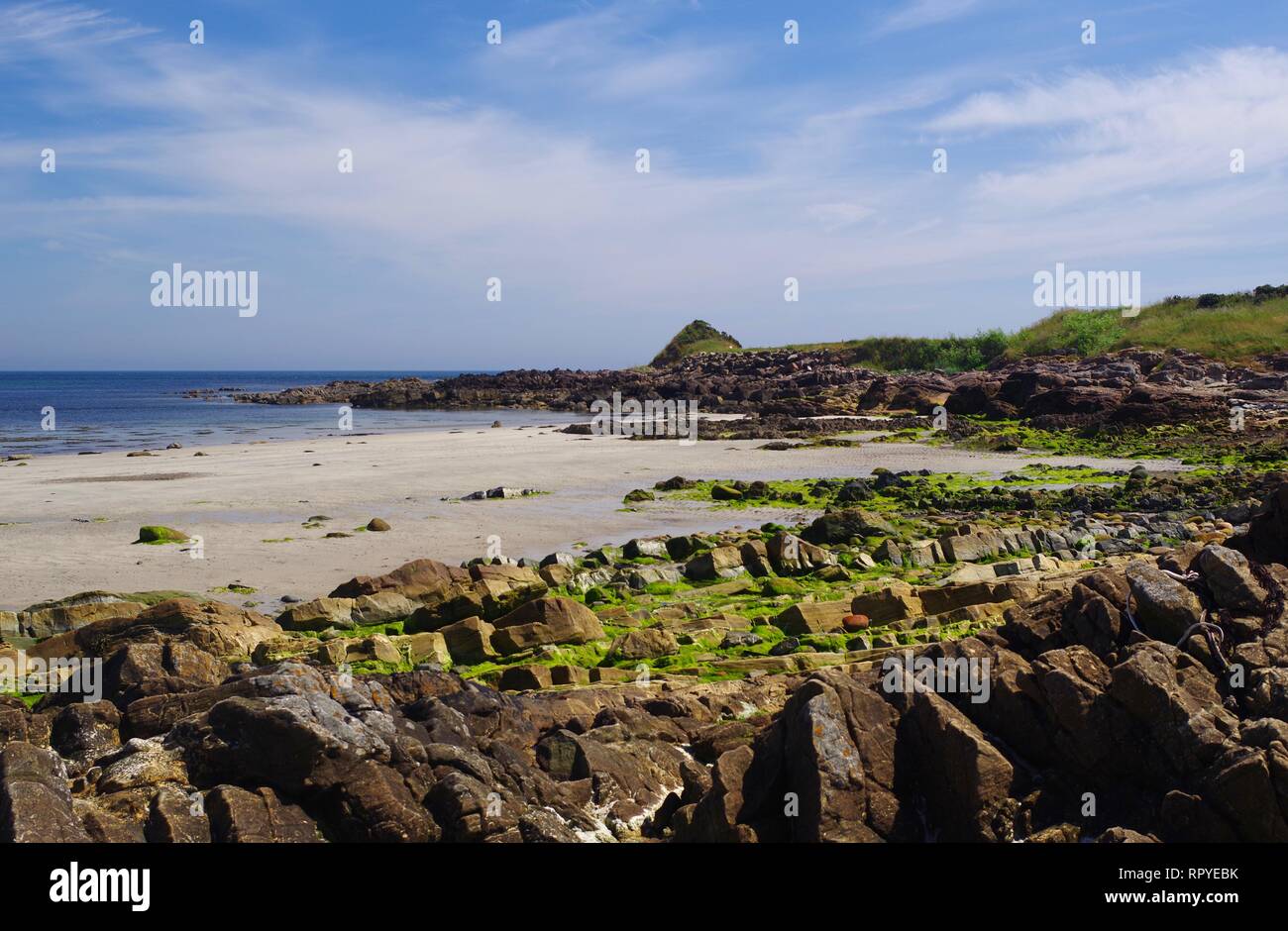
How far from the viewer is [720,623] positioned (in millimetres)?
14477

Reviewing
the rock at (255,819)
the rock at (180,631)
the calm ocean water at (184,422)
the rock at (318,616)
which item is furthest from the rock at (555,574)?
the calm ocean water at (184,422)

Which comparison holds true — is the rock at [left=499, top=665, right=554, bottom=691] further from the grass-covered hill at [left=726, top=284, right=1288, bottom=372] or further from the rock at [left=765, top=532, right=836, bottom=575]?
the grass-covered hill at [left=726, top=284, right=1288, bottom=372]

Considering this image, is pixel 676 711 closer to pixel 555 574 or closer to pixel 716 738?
pixel 716 738

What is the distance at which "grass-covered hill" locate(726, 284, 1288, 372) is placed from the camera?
228ft

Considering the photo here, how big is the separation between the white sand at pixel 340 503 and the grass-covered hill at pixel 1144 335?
40193 millimetres

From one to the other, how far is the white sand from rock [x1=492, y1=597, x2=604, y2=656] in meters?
5.28

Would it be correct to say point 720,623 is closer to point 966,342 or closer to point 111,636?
point 111,636

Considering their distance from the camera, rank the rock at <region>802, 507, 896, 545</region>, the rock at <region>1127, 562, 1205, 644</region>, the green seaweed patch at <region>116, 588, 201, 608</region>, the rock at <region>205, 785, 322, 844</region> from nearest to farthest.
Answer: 1. the rock at <region>205, 785, 322, 844</region>
2. the rock at <region>1127, 562, 1205, 644</region>
3. the green seaweed patch at <region>116, 588, 201, 608</region>
4. the rock at <region>802, 507, 896, 545</region>

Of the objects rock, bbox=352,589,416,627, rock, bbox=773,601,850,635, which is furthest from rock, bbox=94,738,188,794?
rock, bbox=773,601,850,635

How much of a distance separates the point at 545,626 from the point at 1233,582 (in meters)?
8.56

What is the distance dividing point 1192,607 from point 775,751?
402 centimetres

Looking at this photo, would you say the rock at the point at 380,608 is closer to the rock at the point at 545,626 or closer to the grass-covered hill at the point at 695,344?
the rock at the point at 545,626

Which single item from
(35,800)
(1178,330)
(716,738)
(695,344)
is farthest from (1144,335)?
(35,800)
